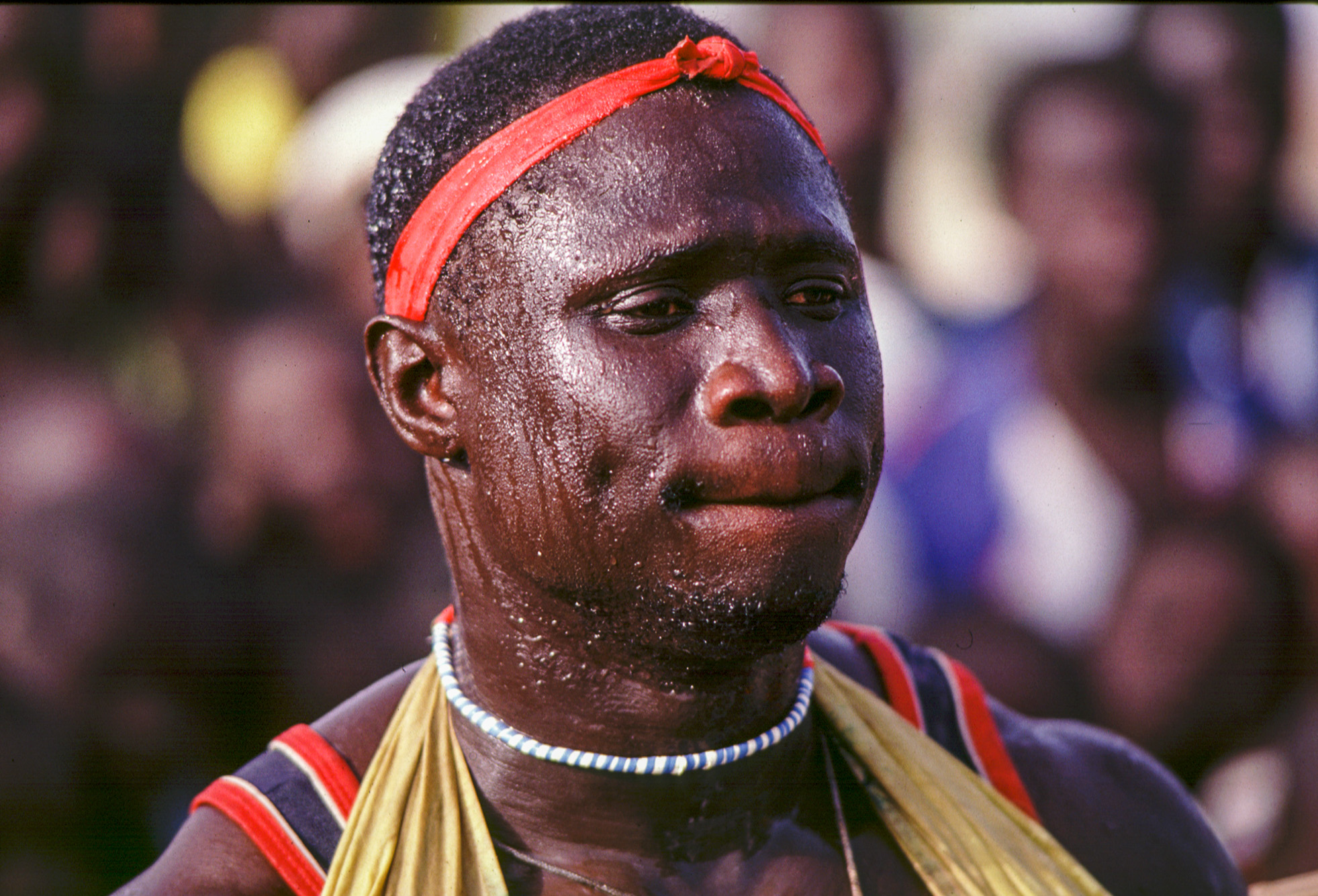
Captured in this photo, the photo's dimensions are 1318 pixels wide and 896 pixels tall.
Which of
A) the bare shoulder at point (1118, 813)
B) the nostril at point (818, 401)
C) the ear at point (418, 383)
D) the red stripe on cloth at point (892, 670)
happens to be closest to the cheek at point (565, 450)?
the ear at point (418, 383)

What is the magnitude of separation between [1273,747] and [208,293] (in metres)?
5.12

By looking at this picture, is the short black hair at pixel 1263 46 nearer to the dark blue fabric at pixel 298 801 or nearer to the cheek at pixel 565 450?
the cheek at pixel 565 450

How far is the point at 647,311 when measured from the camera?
1917 mm

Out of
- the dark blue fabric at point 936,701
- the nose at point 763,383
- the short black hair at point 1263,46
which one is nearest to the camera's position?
the nose at point 763,383

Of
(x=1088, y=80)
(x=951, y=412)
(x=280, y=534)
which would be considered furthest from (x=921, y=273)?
(x=280, y=534)

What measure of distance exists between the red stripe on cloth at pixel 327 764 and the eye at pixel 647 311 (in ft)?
3.15

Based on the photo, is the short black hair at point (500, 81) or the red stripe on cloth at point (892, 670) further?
the red stripe on cloth at point (892, 670)

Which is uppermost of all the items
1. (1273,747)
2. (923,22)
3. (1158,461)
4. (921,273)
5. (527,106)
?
(923,22)

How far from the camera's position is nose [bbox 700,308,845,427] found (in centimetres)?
183

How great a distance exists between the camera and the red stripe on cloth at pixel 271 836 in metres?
2.11

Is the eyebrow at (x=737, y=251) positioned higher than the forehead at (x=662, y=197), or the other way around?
the forehead at (x=662, y=197)

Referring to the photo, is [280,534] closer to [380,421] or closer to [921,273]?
[380,421]

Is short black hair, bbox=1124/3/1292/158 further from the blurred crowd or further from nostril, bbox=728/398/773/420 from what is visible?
nostril, bbox=728/398/773/420

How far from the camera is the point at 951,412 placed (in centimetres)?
577
